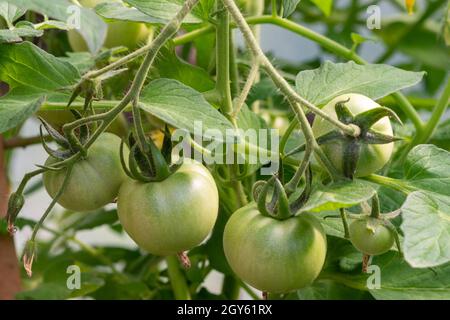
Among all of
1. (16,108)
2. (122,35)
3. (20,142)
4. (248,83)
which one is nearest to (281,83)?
(248,83)

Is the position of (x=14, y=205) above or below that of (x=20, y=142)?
above

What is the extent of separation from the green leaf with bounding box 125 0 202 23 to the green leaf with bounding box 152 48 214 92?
91mm

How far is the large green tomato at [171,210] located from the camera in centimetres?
40

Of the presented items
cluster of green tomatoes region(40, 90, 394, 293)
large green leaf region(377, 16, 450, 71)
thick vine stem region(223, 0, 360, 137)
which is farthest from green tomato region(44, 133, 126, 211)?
large green leaf region(377, 16, 450, 71)

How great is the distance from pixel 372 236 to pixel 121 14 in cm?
19

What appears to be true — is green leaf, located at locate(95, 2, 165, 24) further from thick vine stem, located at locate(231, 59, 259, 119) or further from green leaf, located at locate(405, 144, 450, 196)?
green leaf, located at locate(405, 144, 450, 196)

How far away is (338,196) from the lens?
14.5 inches

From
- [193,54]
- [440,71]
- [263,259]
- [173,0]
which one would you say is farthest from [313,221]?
[440,71]

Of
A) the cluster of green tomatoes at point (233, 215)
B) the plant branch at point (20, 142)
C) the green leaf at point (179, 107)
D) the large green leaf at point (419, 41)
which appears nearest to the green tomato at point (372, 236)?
the cluster of green tomatoes at point (233, 215)

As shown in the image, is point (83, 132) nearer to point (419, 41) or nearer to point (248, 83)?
point (248, 83)

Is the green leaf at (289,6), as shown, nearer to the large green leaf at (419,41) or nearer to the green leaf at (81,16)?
the green leaf at (81,16)

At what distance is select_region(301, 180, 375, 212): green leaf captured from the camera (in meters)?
0.36

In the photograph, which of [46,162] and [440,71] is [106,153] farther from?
[440,71]
